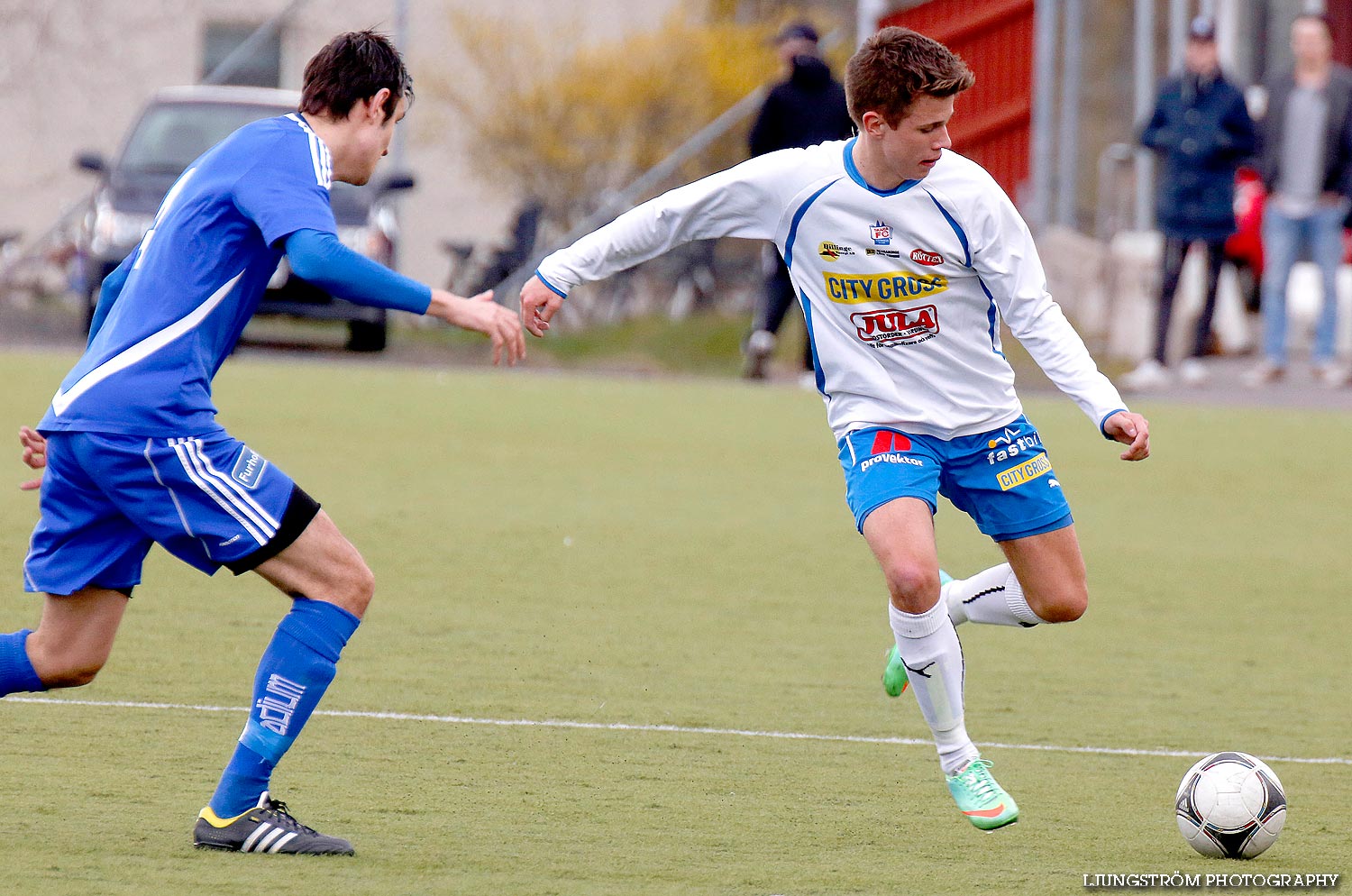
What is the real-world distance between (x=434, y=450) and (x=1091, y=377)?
23.5ft

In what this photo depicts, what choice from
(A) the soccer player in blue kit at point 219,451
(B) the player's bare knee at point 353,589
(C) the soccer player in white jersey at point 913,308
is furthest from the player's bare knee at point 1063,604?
(B) the player's bare knee at point 353,589

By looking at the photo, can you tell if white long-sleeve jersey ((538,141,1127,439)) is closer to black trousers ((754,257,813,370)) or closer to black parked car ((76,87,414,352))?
black trousers ((754,257,813,370))

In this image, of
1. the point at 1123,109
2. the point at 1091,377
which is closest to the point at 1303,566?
the point at 1091,377

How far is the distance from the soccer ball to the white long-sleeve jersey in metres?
1.02

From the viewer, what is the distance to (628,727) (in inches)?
230

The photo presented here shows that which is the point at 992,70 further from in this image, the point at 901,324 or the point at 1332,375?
the point at 901,324

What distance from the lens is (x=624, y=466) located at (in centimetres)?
1158

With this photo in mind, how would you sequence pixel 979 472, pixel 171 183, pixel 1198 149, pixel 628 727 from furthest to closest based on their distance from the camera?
pixel 171 183 < pixel 1198 149 < pixel 628 727 < pixel 979 472

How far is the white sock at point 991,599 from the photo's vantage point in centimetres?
578

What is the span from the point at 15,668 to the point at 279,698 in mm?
601

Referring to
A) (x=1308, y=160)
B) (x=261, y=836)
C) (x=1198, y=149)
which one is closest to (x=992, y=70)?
(x=1198, y=149)

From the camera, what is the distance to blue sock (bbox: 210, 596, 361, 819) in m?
4.42

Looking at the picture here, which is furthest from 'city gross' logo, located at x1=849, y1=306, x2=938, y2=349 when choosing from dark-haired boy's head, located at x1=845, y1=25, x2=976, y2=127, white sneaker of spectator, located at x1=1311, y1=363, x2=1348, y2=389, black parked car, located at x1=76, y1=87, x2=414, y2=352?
black parked car, located at x1=76, y1=87, x2=414, y2=352

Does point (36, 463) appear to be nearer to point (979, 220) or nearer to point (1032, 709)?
point (979, 220)
